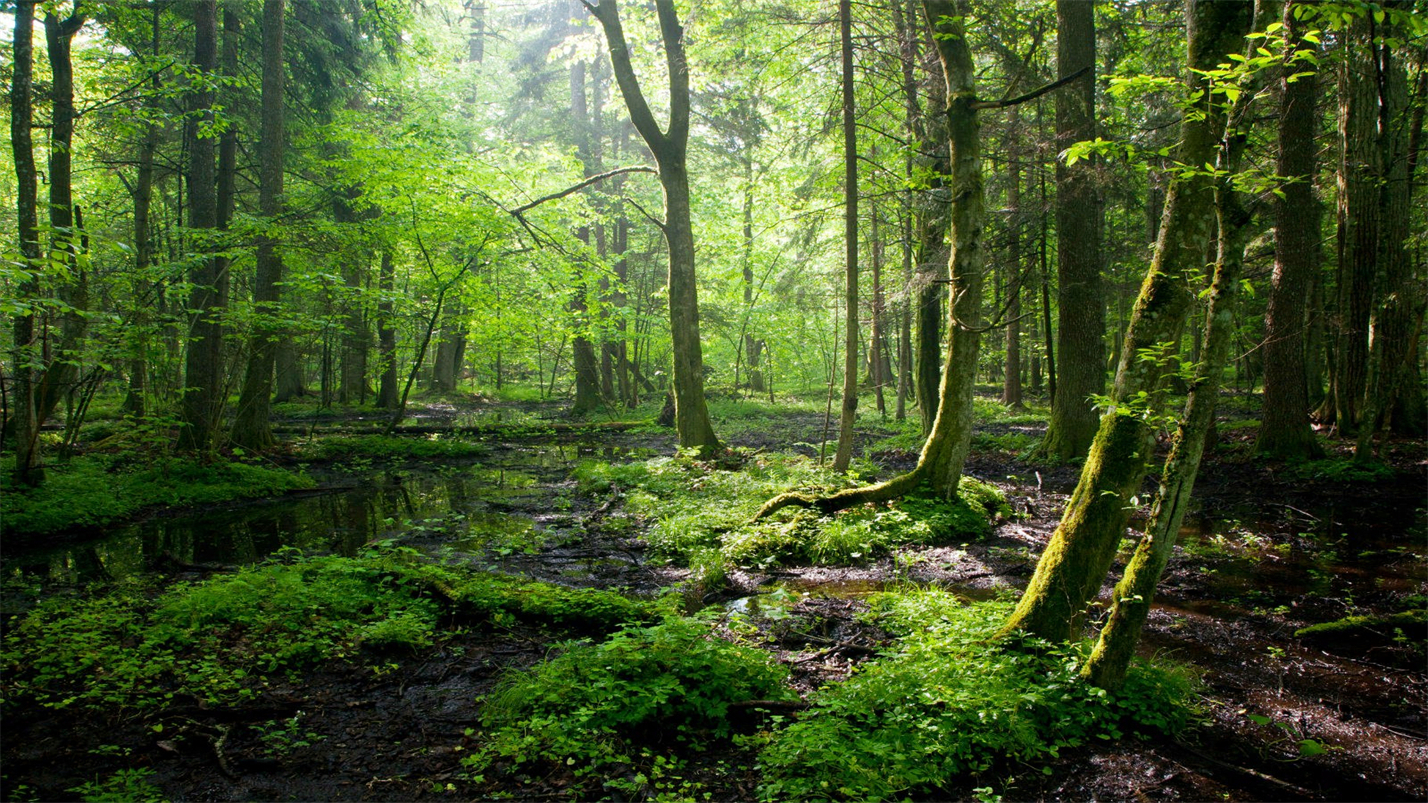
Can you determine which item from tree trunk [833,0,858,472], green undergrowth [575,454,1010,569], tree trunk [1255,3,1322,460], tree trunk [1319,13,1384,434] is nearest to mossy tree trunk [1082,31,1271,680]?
green undergrowth [575,454,1010,569]

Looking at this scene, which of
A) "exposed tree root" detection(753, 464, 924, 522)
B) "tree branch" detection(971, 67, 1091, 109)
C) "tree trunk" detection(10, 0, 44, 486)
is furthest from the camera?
"exposed tree root" detection(753, 464, 924, 522)

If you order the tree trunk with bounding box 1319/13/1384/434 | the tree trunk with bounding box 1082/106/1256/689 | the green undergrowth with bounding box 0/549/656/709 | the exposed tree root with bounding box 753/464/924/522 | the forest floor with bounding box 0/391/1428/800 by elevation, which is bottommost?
the forest floor with bounding box 0/391/1428/800

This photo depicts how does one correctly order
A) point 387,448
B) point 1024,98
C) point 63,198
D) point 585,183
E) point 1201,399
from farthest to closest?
point 387,448
point 585,183
point 63,198
point 1024,98
point 1201,399

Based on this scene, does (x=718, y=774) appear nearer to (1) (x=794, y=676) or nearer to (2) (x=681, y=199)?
(1) (x=794, y=676)

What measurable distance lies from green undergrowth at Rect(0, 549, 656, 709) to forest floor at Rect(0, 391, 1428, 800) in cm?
18

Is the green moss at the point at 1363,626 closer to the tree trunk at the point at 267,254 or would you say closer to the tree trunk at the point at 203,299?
the tree trunk at the point at 203,299

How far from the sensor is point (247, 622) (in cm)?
477

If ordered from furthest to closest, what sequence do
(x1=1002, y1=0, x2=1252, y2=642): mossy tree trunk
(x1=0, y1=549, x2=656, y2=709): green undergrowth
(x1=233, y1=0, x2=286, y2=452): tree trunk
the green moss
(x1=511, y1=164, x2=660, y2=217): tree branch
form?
(x1=233, y1=0, x2=286, y2=452): tree trunk → (x1=511, y1=164, x2=660, y2=217): tree branch → the green moss → (x1=0, y1=549, x2=656, y2=709): green undergrowth → (x1=1002, y1=0, x2=1252, y2=642): mossy tree trunk

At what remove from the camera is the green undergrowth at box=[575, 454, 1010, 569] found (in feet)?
23.7

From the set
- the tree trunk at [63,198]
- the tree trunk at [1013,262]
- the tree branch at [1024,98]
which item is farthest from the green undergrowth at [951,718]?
the tree trunk at [63,198]

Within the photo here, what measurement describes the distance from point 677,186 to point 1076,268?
7377 millimetres

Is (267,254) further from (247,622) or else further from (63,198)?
(247,622)

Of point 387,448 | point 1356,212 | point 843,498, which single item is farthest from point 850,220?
point 387,448

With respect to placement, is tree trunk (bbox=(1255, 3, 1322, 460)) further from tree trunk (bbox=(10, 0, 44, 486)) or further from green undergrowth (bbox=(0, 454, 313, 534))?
tree trunk (bbox=(10, 0, 44, 486))
